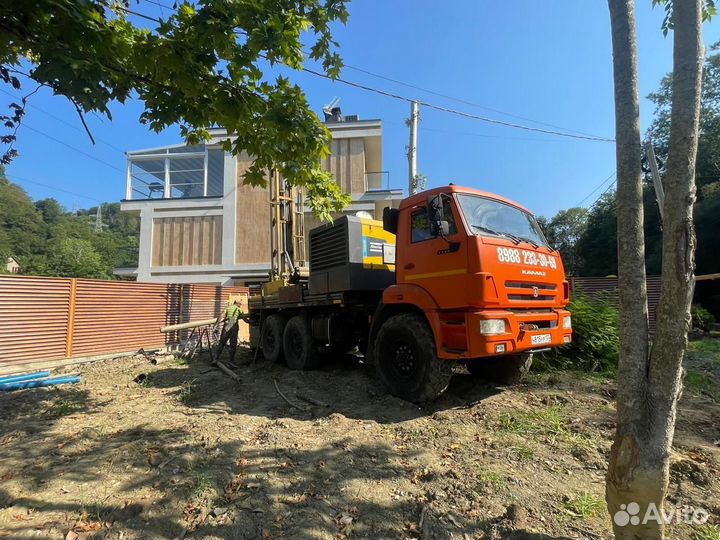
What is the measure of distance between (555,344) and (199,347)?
30.4 ft

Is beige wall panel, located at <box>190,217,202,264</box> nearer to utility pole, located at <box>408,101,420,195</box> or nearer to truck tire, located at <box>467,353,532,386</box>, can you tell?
utility pole, located at <box>408,101,420,195</box>

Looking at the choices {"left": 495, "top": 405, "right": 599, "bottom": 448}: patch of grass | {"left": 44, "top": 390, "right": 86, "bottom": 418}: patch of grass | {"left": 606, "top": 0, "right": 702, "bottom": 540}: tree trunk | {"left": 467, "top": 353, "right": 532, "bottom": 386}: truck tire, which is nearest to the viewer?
{"left": 606, "top": 0, "right": 702, "bottom": 540}: tree trunk

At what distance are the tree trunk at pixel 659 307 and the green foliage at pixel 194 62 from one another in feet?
11.7

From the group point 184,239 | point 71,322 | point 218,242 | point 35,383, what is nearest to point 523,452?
point 35,383

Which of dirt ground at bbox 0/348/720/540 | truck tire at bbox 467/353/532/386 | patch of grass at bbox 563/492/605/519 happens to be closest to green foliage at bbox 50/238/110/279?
dirt ground at bbox 0/348/720/540

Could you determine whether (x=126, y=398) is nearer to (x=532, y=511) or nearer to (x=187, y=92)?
(x=187, y=92)

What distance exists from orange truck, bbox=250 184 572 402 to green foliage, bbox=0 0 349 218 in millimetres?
1818

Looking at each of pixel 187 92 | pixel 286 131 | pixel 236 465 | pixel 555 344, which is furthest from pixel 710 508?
pixel 187 92

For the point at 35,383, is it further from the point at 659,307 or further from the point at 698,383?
the point at 698,383

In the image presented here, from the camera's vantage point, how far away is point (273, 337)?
957cm

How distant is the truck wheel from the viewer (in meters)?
8.23

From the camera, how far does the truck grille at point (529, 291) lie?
16.5 ft

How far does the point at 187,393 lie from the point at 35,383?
290cm

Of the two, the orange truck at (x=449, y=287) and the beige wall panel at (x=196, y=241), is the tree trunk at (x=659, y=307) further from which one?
the beige wall panel at (x=196, y=241)
